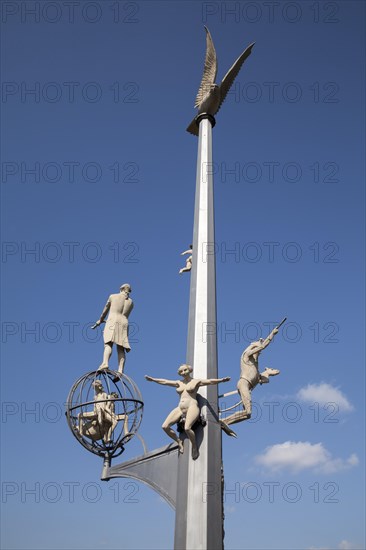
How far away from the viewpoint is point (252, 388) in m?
12.1

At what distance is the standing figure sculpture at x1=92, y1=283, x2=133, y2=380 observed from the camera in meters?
14.3

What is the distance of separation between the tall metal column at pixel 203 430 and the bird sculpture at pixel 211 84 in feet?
9.77

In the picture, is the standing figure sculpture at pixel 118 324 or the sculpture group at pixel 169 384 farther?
the standing figure sculpture at pixel 118 324

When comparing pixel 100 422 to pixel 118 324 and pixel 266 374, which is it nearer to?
pixel 118 324

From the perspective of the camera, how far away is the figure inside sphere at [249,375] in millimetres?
11805

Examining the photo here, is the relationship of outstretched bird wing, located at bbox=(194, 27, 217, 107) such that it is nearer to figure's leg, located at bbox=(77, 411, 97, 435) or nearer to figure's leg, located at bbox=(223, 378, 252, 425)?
figure's leg, located at bbox=(223, 378, 252, 425)

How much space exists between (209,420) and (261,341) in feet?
7.26

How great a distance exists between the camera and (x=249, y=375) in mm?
12062

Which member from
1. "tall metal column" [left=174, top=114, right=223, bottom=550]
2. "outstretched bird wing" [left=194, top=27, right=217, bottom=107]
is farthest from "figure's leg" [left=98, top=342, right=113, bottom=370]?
"outstretched bird wing" [left=194, top=27, right=217, bottom=107]

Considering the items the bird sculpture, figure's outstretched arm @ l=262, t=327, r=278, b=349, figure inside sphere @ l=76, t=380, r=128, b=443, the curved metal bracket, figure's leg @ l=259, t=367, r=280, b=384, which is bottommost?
the curved metal bracket

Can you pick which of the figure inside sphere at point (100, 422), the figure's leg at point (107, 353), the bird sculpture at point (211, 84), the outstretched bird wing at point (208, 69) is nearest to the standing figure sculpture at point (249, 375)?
the figure inside sphere at point (100, 422)

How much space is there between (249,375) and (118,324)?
4003 millimetres

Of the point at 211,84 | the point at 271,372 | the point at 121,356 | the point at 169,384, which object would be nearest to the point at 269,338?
the point at 271,372

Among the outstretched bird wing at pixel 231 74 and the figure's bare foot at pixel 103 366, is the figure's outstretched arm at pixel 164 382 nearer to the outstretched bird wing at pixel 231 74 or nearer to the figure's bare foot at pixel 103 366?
the figure's bare foot at pixel 103 366
